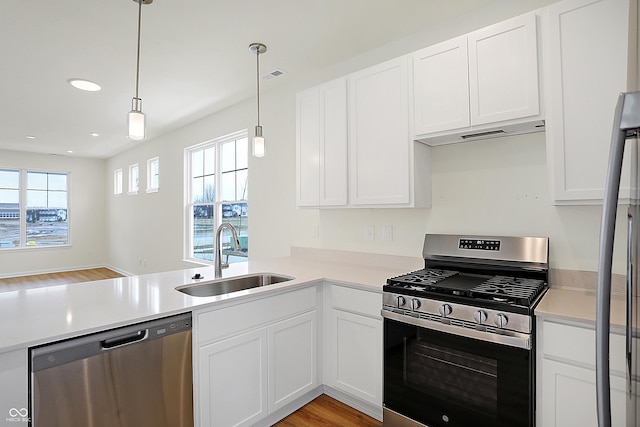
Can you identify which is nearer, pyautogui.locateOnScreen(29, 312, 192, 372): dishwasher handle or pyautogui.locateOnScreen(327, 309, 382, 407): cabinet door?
pyautogui.locateOnScreen(29, 312, 192, 372): dishwasher handle

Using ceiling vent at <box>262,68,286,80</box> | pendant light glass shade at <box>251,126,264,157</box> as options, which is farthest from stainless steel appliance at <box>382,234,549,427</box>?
ceiling vent at <box>262,68,286,80</box>

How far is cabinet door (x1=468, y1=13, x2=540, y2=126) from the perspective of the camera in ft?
5.73

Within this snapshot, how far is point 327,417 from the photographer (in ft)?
7.13

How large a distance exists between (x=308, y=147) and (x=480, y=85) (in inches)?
54.5

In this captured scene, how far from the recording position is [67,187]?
7.99 metres

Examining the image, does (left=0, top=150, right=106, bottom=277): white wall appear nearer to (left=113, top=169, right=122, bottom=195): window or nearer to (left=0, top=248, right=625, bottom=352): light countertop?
(left=113, top=169, right=122, bottom=195): window

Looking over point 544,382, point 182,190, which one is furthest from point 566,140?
point 182,190

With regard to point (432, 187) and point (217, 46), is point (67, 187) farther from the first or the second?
point (432, 187)

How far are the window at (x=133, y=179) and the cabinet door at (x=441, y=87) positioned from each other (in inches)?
246

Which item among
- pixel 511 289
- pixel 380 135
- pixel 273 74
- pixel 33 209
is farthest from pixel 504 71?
pixel 33 209

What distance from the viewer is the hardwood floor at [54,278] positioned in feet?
21.1

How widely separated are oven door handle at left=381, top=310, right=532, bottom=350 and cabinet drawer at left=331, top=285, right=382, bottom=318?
0.13 meters

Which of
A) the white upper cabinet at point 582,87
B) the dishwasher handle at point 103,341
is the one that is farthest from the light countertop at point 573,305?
the dishwasher handle at point 103,341

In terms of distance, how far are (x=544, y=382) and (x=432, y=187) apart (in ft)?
4.37
